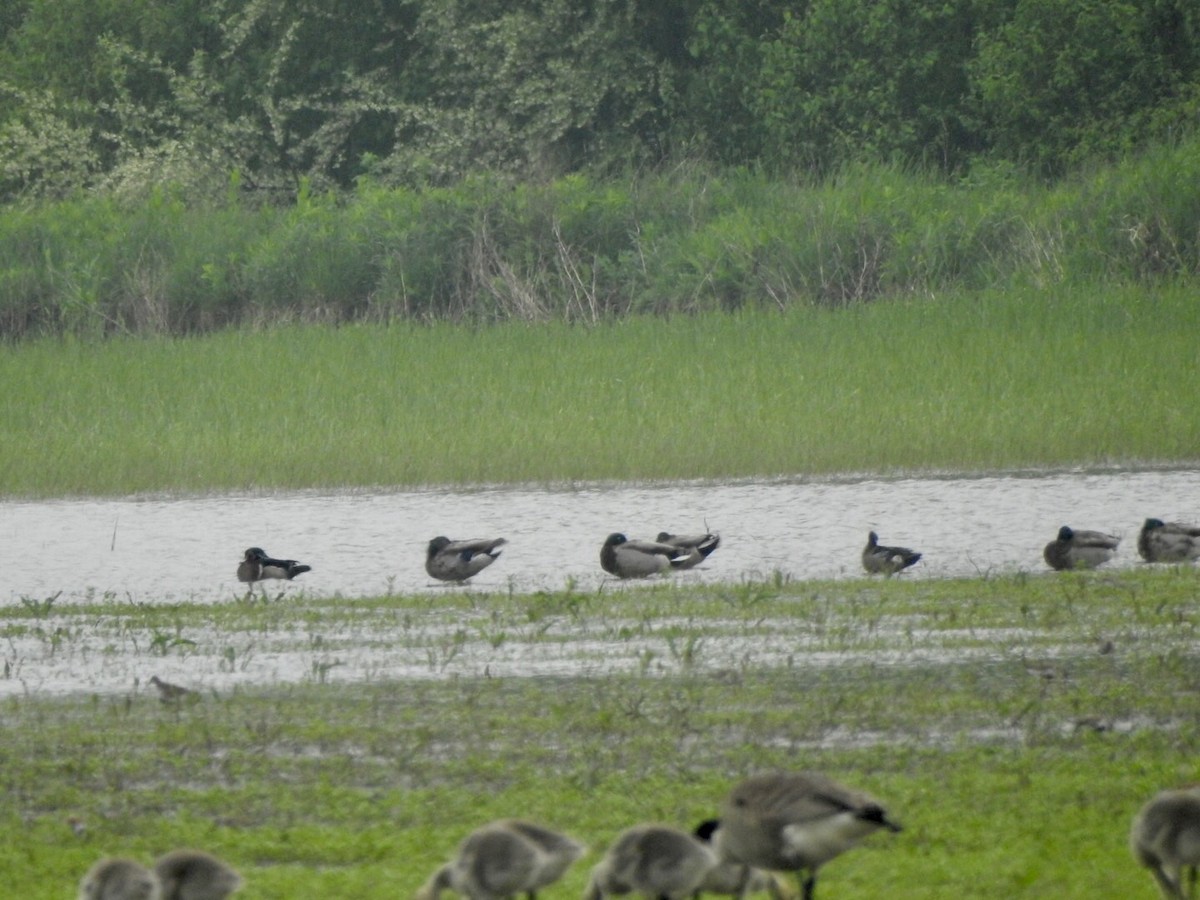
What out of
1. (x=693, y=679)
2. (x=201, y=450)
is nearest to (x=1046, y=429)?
(x=201, y=450)

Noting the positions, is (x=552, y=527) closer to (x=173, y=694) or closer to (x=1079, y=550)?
(x=1079, y=550)

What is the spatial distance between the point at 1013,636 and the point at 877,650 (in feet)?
2.16

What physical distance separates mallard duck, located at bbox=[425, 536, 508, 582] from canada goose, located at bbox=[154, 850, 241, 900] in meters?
6.90

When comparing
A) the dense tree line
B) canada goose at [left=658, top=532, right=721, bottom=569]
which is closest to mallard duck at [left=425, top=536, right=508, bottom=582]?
canada goose at [left=658, top=532, right=721, bottom=569]

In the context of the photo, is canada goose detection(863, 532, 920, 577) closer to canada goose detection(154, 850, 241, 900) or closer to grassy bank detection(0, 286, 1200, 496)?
grassy bank detection(0, 286, 1200, 496)

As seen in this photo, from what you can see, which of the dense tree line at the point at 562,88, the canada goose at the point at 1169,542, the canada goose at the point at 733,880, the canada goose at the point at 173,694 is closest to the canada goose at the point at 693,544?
the canada goose at the point at 1169,542

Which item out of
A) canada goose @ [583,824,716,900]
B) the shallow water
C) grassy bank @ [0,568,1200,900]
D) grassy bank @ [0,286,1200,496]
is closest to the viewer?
canada goose @ [583,824,716,900]

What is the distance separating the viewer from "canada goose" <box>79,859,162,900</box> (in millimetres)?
4871

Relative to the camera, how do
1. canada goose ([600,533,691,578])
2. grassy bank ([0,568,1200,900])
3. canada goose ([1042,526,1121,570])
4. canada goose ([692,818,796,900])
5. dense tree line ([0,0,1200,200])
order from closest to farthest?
canada goose ([692,818,796,900]), grassy bank ([0,568,1200,900]), canada goose ([1042,526,1121,570]), canada goose ([600,533,691,578]), dense tree line ([0,0,1200,200])

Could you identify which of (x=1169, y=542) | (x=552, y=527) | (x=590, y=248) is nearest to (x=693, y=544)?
(x=1169, y=542)

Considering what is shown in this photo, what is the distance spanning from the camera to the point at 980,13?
3206 centimetres

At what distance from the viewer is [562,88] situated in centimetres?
3244

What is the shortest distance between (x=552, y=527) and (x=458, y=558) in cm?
275

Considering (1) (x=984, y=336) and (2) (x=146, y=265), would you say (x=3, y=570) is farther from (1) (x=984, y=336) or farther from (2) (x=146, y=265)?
(2) (x=146, y=265)
